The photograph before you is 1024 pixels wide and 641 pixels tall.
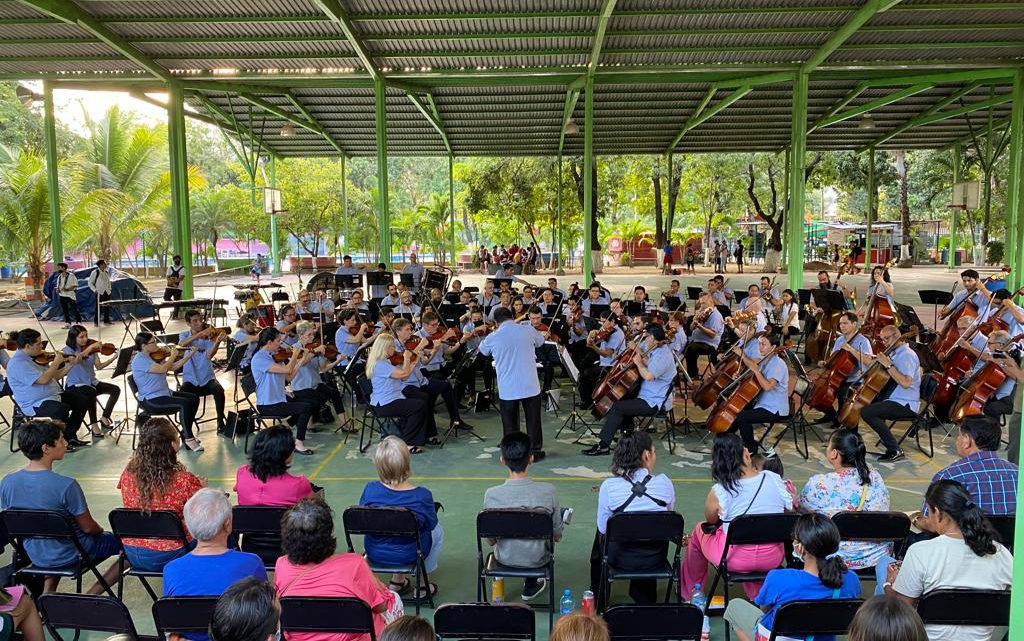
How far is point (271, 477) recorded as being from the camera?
196 inches

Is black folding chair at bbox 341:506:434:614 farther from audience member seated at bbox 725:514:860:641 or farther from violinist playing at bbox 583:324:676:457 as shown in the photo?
violinist playing at bbox 583:324:676:457

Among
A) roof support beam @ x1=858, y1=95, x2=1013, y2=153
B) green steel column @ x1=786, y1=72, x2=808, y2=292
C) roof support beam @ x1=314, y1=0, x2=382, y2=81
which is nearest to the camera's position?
roof support beam @ x1=314, y1=0, x2=382, y2=81

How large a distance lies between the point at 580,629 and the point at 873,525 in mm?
2615

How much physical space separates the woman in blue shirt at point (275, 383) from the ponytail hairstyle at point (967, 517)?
660cm

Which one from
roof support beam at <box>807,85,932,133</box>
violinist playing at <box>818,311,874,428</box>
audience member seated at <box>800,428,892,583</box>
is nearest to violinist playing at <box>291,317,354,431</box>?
audience member seated at <box>800,428,892,583</box>

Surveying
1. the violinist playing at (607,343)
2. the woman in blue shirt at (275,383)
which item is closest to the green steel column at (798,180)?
the violinist playing at (607,343)

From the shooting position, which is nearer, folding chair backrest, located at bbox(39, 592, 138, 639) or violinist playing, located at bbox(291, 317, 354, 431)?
folding chair backrest, located at bbox(39, 592, 138, 639)

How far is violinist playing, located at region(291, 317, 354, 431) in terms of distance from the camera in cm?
878

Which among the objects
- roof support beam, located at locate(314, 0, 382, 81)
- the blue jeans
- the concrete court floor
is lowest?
the concrete court floor

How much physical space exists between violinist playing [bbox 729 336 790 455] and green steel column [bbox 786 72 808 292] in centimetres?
1087

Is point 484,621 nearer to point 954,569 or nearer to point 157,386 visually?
point 954,569

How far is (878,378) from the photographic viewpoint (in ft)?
26.2

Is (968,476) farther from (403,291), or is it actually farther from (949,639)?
(403,291)

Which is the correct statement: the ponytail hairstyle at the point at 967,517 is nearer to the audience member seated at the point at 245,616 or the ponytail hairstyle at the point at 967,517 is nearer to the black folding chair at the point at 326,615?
the black folding chair at the point at 326,615
